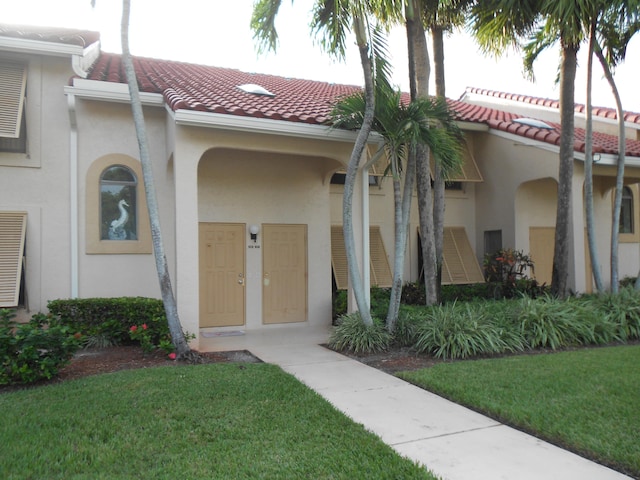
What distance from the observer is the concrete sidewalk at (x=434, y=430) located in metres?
3.91

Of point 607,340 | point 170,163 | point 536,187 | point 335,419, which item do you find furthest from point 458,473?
point 536,187

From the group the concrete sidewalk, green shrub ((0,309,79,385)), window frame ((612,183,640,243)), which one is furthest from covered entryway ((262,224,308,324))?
window frame ((612,183,640,243))

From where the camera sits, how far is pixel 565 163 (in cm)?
1037

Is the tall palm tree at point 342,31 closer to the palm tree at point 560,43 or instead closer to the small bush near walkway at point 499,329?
the small bush near walkway at point 499,329

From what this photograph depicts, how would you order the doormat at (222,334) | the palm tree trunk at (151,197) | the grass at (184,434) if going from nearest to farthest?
the grass at (184,434) < the palm tree trunk at (151,197) < the doormat at (222,334)

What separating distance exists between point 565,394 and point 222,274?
23.5 feet

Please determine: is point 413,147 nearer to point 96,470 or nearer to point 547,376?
point 547,376

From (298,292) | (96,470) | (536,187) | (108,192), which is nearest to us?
(96,470)

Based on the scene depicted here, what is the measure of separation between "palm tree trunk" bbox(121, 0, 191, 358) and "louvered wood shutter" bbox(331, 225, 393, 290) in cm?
488

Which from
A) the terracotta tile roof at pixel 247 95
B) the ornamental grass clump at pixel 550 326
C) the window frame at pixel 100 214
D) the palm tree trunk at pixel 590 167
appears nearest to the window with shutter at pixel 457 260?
the palm tree trunk at pixel 590 167

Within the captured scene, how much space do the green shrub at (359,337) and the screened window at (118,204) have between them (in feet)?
14.6

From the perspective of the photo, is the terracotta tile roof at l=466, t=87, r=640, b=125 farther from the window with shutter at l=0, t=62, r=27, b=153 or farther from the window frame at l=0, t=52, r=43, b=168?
the window with shutter at l=0, t=62, r=27, b=153

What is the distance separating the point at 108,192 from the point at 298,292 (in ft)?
15.2

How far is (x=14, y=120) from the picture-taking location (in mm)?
8352
